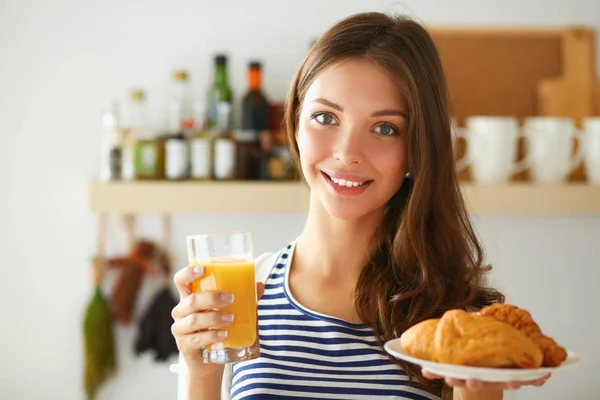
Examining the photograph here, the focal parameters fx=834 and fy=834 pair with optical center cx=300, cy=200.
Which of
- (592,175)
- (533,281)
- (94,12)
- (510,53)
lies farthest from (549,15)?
(94,12)

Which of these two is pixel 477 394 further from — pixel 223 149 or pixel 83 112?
pixel 83 112

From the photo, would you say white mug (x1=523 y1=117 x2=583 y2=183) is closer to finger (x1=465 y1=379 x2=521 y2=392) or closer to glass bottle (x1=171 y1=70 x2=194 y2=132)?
glass bottle (x1=171 y1=70 x2=194 y2=132)

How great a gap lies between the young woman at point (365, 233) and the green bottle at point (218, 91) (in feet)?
3.39

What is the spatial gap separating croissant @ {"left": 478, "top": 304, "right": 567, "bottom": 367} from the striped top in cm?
28

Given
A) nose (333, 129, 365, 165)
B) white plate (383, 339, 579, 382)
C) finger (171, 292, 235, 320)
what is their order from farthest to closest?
nose (333, 129, 365, 165), finger (171, 292, 235, 320), white plate (383, 339, 579, 382)

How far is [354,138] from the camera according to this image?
4.02ft

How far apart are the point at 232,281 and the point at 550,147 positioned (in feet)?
4.74

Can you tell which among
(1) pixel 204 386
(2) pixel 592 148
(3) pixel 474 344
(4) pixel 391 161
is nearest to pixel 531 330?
(3) pixel 474 344

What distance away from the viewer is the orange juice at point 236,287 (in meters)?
1.10

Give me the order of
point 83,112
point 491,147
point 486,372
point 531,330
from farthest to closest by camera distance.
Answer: point 83,112, point 491,147, point 531,330, point 486,372

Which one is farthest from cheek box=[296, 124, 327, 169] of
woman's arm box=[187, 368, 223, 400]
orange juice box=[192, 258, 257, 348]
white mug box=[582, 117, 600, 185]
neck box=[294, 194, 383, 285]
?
white mug box=[582, 117, 600, 185]

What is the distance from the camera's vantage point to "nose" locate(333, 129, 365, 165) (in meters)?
1.22

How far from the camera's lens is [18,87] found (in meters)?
2.50

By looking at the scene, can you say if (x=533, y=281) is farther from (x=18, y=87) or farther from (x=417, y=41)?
(x=18, y=87)
